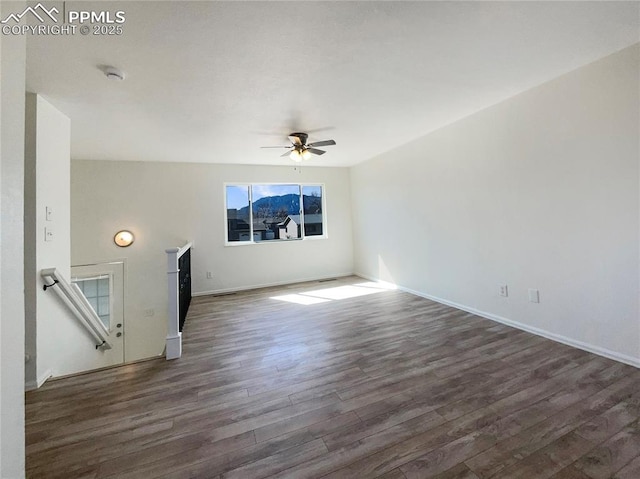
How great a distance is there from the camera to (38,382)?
2148mm

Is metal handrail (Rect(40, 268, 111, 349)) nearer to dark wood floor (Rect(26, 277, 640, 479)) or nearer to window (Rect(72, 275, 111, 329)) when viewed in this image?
A: dark wood floor (Rect(26, 277, 640, 479))

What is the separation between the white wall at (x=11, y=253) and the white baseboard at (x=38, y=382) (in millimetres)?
1633

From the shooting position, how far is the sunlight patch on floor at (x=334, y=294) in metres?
4.32

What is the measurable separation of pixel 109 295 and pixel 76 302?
209cm

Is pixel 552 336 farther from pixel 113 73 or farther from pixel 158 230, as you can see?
pixel 158 230

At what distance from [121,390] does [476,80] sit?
3980mm

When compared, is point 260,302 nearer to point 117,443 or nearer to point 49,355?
point 49,355

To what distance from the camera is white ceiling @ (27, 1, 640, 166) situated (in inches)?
64.0

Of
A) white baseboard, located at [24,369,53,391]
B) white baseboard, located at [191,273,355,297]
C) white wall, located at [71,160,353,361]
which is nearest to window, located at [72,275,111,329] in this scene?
white wall, located at [71,160,353,361]

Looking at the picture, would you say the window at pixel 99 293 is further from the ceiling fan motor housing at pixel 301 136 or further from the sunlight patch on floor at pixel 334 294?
the ceiling fan motor housing at pixel 301 136

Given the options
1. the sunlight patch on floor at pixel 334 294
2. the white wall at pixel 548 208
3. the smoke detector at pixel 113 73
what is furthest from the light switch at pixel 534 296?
the smoke detector at pixel 113 73

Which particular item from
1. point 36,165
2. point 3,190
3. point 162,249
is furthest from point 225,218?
point 3,190

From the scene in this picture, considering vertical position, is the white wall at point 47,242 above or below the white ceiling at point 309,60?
below

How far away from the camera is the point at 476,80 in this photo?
2.45 m
